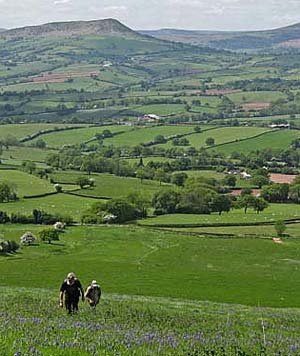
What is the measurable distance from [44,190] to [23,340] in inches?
4340

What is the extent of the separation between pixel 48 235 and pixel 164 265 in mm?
17923

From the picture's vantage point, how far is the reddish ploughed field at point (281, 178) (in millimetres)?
143250

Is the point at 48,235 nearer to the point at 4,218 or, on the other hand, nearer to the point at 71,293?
the point at 4,218

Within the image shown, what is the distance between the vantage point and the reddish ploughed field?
470 feet

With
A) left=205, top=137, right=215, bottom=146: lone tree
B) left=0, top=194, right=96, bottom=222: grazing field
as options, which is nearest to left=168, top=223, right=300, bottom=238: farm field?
left=0, top=194, right=96, bottom=222: grazing field

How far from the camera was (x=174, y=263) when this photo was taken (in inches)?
2982

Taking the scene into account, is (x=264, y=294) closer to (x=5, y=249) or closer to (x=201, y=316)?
(x=201, y=316)

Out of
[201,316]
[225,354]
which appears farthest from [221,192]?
[225,354]

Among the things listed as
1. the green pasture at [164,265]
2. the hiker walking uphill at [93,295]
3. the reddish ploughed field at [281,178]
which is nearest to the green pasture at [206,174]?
the reddish ploughed field at [281,178]

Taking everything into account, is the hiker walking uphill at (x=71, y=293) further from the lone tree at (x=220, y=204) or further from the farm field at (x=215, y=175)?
the farm field at (x=215, y=175)

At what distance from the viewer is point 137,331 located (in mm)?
19906

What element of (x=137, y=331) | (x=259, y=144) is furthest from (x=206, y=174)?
(x=137, y=331)

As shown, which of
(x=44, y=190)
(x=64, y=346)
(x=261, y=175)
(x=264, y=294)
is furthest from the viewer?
(x=261, y=175)

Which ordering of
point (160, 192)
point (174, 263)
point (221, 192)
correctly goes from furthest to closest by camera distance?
1. point (221, 192)
2. point (160, 192)
3. point (174, 263)
